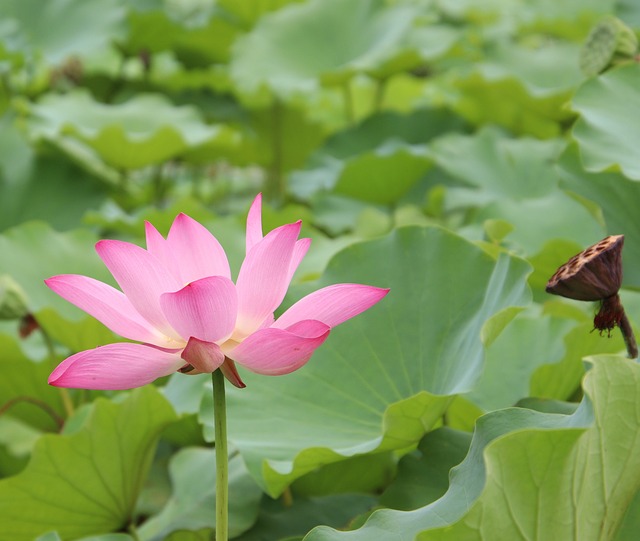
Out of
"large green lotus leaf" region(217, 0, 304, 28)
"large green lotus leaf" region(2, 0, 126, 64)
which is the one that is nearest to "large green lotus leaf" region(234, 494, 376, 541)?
"large green lotus leaf" region(2, 0, 126, 64)

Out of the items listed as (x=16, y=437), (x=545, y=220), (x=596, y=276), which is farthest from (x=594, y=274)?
(x=16, y=437)

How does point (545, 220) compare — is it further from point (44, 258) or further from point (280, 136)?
point (280, 136)

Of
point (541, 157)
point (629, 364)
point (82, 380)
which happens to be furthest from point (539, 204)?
point (82, 380)

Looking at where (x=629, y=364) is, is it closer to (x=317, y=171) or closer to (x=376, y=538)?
(x=376, y=538)

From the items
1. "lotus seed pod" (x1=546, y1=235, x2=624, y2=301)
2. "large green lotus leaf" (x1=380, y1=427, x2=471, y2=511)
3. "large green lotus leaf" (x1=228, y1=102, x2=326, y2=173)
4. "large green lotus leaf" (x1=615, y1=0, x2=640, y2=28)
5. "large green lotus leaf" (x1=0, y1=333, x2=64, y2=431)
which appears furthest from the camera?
"large green lotus leaf" (x1=228, y1=102, x2=326, y2=173)

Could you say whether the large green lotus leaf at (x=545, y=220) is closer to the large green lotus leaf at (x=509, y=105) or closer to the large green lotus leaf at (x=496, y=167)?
the large green lotus leaf at (x=496, y=167)

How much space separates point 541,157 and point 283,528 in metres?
1.00

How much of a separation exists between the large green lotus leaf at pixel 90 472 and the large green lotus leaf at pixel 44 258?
1.55 feet

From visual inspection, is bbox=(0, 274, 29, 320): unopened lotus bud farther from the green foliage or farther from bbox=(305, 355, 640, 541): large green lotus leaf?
bbox=(305, 355, 640, 541): large green lotus leaf

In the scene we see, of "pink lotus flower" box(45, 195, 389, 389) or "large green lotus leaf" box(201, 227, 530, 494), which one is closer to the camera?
"pink lotus flower" box(45, 195, 389, 389)

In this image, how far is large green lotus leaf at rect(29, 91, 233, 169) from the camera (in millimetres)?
1748

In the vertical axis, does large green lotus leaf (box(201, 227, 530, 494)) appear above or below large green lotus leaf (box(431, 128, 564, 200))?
above

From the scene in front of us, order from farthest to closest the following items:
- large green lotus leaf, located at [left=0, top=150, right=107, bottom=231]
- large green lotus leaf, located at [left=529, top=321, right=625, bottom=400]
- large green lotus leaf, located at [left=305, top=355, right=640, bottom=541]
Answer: large green lotus leaf, located at [left=0, top=150, right=107, bottom=231] → large green lotus leaf, located at [left=529, top=321, right=625, bottom=400] → large green lotus leaf, located at [left=305, top=355, right=640, bottom=541]

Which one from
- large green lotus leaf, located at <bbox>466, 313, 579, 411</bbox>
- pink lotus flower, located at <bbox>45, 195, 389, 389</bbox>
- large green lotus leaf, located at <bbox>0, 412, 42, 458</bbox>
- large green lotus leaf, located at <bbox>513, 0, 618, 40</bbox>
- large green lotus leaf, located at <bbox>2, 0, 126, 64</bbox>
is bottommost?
large green lotus leaf, located at <bbox>0, 412, 42, 458</bbox>
